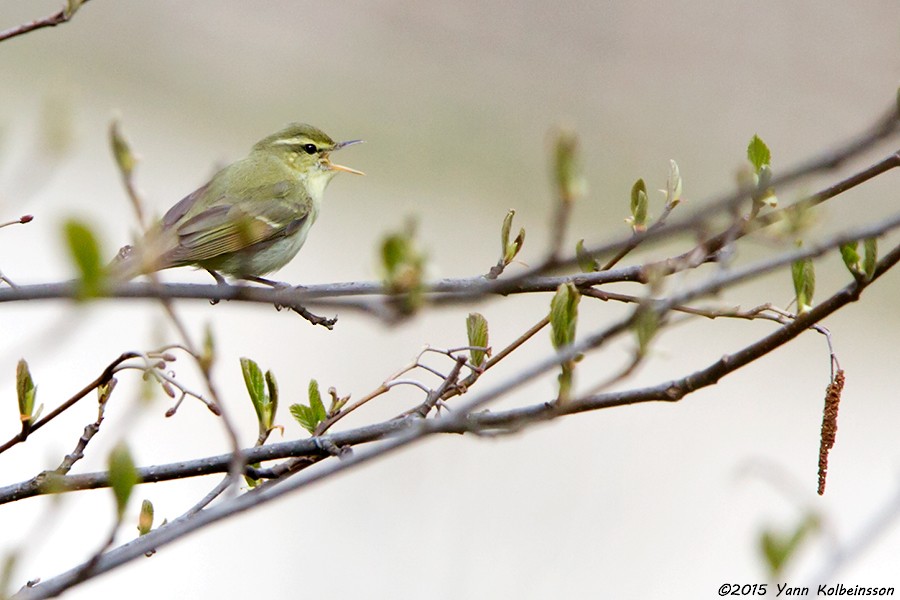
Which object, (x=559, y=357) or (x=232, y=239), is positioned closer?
(x=559, y=357)

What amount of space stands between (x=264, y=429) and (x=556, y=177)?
675 millimetres

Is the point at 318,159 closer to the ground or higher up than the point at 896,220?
higher up

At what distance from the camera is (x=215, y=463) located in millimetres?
1098

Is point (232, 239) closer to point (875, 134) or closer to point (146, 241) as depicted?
point (146, 241)

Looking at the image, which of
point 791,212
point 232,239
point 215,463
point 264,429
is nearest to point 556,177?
point 791,212

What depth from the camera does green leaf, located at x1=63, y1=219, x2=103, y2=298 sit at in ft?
2.17

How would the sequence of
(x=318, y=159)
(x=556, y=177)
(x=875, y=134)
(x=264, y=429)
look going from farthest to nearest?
1. (x=318, y=159)
2. (x=264, y=429)
3. (x=556, y=177)
4. (x=875, y=134)

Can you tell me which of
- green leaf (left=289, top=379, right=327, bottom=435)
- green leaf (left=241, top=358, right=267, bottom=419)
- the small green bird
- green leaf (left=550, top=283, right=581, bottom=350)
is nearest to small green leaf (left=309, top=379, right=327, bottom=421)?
green leaf (left=289, top=379, right=327, bottom=435)

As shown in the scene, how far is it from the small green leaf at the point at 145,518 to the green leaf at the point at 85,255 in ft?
1.80

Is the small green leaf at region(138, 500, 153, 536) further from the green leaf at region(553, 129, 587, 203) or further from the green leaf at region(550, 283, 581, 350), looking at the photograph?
the green leaf at region(553, 129, 587, 203)

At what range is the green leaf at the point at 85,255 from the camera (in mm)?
660

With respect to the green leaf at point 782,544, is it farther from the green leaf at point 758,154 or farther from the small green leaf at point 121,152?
the green leaf at point 758,154

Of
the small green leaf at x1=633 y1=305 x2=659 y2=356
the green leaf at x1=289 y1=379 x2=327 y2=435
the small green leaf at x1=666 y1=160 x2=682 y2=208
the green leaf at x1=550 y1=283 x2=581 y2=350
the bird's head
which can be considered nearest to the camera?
the small green leaf at x1=633 y1=305 x2=659 y2=356

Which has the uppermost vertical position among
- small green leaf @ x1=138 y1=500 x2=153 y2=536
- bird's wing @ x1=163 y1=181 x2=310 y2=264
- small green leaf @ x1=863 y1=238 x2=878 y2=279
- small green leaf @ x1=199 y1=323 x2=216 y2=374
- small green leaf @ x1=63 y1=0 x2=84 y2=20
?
bird's wing @ x1=163 y1=181 x2=310 y2=264
